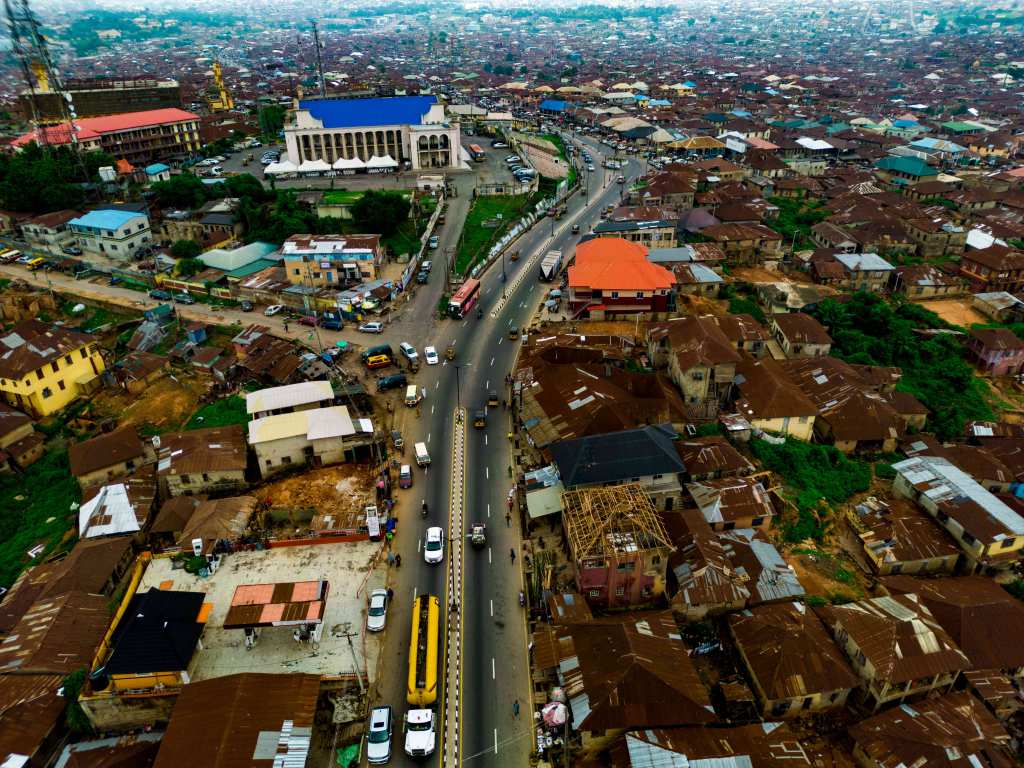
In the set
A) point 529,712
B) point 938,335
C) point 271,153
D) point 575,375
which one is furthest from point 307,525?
point 271,153

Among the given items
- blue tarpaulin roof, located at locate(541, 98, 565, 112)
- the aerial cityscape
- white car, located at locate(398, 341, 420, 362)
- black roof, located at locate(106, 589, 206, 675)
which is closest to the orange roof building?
the aerial cityscape

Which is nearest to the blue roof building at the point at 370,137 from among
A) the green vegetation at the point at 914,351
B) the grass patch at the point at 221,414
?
the grass patch at the point at 221,414

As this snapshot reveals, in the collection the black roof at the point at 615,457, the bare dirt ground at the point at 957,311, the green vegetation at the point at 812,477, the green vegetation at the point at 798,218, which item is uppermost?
the black roof at the point at 615,457

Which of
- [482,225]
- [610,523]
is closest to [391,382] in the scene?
[610,523]

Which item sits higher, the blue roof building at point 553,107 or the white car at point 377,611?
the white car at point 377,611

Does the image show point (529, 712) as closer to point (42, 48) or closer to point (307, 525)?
point (307, 525)

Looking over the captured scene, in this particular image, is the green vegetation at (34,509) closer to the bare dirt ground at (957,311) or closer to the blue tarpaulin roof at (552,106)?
the bare dirt ground at (957,311)
